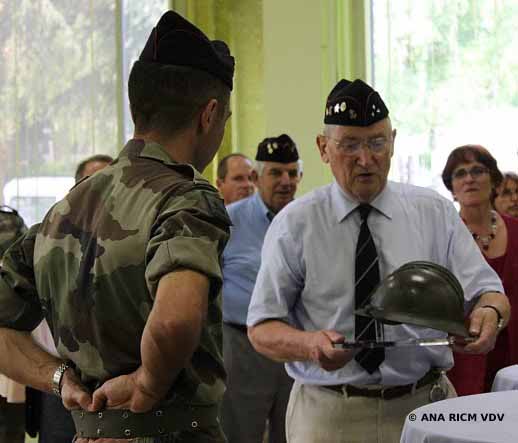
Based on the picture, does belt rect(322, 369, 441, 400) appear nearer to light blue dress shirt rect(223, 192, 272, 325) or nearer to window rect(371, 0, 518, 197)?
light blue dress shirt rect(223, 192, 272, 325)

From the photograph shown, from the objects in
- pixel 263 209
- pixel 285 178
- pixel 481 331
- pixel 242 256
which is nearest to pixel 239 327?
pixel 242 256

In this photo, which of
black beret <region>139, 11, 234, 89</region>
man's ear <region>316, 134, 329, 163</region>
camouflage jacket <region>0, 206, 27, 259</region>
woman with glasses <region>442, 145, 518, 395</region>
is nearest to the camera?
black beret <region>139, 11, 234, 89</region>

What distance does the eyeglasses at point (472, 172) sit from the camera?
14.2 feet

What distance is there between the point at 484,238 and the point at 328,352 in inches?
68.4

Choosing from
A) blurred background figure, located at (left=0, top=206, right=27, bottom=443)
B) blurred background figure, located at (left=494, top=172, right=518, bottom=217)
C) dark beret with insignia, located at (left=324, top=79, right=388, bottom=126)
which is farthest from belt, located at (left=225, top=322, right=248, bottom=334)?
dark beret with insignia, located at (left=324, top=79, right=388, bottom=126)

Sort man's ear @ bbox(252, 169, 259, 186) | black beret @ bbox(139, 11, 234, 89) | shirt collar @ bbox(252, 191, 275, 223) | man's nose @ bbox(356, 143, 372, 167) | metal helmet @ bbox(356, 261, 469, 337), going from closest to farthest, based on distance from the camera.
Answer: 1. black beret @ bbox(139, 11, 234, 89)
2. metal helmet @ bbox(356, 261, 469, 337)
3. man's nose @ bbox(356, 143, 372, 167)
4. shirt collar @ bbox(252, 191, 275, 223)
5. man's ear @ bbox(252, 169, 259, 186)

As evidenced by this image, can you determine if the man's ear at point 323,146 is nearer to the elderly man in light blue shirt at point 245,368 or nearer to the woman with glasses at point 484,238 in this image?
the woman with glasses at point 484,238

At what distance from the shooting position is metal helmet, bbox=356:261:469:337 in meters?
2.51

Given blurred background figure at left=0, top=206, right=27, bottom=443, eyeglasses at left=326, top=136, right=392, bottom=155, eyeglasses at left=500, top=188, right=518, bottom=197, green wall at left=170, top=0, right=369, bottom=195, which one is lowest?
blurred background figure at left=0, top=206, right=27, bottom=443

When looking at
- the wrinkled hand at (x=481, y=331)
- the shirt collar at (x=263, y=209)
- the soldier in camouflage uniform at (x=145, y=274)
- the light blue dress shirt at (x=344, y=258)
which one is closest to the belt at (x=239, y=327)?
the shirt collar at (x=263, y=209)

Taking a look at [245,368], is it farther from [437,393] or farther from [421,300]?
[421,300]

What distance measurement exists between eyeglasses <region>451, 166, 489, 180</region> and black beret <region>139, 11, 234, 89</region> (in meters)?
2.56

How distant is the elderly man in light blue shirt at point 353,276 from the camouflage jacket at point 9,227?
1805 mm

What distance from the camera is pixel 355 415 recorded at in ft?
9.40
